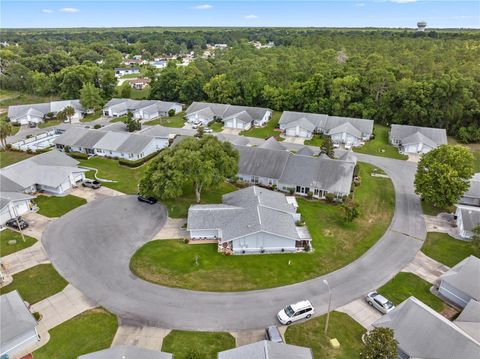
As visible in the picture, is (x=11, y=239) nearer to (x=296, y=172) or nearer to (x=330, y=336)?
(x=330, y=336)

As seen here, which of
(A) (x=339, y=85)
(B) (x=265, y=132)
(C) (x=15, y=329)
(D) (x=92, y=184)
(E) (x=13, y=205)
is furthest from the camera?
(A) (x=339, y=85)

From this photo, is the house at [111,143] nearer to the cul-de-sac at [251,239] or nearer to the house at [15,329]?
the cul-de-sac at [251,239]

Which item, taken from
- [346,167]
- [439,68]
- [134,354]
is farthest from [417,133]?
[134,354]

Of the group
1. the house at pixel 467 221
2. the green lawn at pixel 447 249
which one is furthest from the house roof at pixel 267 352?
the house at pixel 467 221

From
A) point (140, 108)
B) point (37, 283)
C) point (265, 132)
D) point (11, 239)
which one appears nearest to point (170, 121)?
point (140, 108)

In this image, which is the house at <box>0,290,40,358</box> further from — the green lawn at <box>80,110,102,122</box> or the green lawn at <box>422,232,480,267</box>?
the green lawn at <box>80,110,102,122</box>

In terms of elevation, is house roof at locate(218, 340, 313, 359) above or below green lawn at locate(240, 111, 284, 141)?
below

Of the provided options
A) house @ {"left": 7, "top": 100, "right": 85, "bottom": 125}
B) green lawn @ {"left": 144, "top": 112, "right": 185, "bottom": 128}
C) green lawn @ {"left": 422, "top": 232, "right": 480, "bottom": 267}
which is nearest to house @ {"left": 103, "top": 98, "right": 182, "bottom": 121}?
green lawn @ {"left": 144, "top": 112, "right": 185, "bottom": 128}
